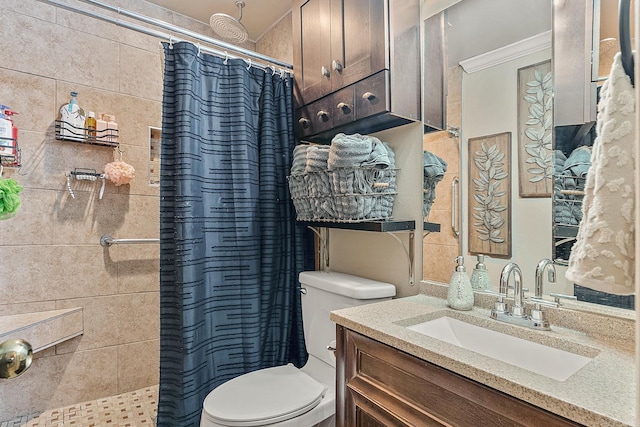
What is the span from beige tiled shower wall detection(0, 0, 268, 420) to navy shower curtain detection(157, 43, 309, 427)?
808 millimetres

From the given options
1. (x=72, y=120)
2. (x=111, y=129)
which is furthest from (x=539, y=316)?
(x=72, y=120)

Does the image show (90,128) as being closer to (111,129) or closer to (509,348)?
(111,129)

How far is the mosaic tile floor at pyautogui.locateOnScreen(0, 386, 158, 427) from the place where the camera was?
1.87 meters

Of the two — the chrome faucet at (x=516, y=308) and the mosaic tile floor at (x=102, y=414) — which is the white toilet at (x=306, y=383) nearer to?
the chrome faucet at (x=516, y=308)

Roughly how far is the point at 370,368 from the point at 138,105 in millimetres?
2186

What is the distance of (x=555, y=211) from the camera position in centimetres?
108

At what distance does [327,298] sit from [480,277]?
671 millimetres

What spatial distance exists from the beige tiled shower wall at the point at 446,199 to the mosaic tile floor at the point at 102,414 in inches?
70.9

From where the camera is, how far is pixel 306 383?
1.46m

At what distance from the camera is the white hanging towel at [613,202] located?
0.53m

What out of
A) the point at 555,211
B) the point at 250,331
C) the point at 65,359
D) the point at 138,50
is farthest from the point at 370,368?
the point at 138,50

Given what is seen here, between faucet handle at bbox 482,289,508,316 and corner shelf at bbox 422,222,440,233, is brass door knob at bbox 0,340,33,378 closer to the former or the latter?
faucet handle at bbox 482,289,508,316

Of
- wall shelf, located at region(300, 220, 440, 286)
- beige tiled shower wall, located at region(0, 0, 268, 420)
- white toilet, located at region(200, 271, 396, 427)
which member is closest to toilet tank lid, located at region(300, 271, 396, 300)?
white toilet, located at region(200, 271, 396, 427)

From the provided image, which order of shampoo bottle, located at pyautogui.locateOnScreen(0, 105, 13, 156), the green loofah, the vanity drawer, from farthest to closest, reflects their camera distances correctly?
1. shampoo bottle, located at pyautogui.locateOnScreen(0, 105, 13, 156)
2. the green loofah
3. the vanity drawer
